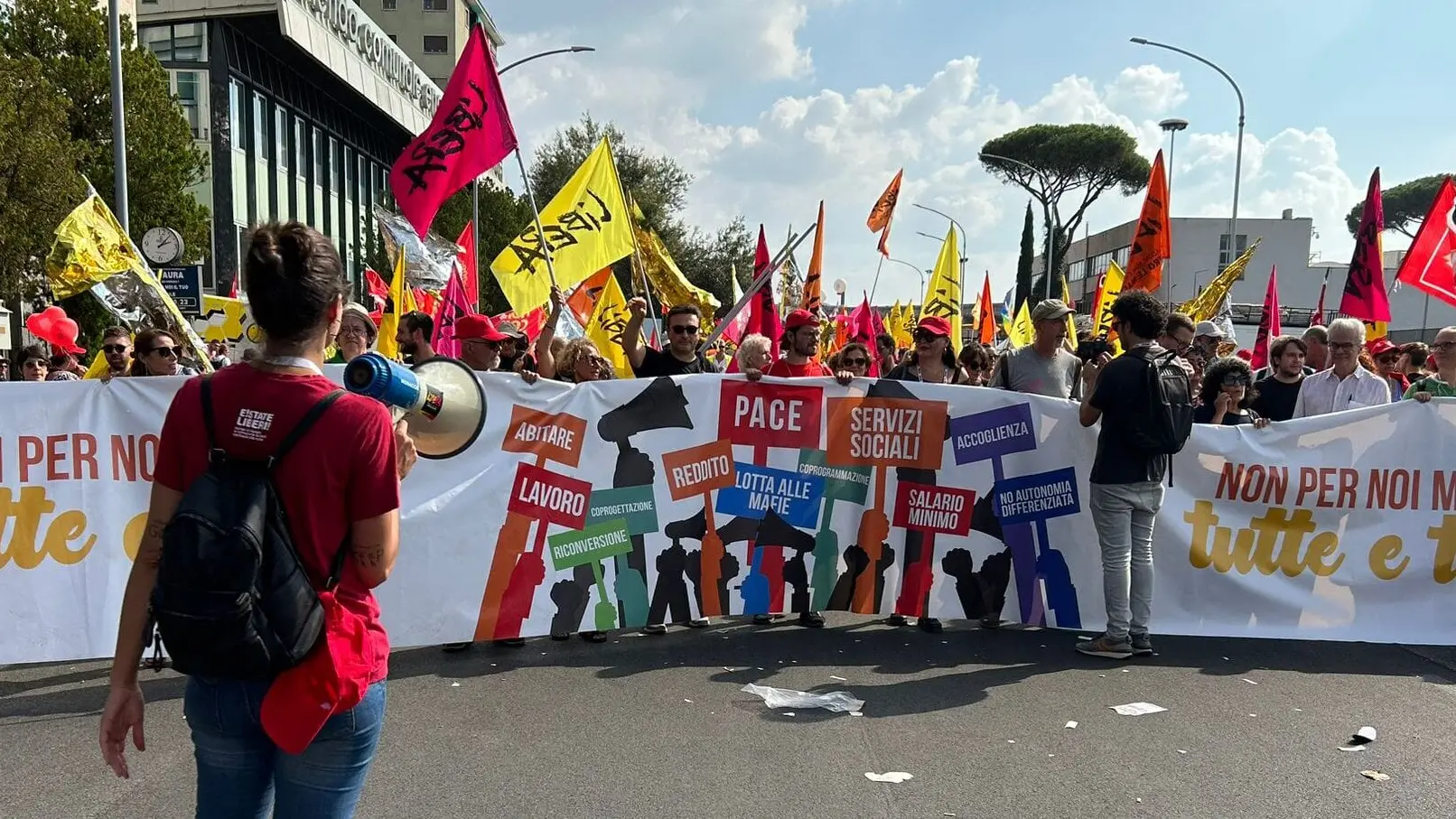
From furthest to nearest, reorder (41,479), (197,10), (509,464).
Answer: (197,10) → (509,464) → (41,479)

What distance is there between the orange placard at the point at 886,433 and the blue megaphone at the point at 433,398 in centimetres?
374

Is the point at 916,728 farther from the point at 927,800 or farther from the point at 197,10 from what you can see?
the point at 197,10

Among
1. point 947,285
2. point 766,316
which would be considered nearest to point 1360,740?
point 766,316

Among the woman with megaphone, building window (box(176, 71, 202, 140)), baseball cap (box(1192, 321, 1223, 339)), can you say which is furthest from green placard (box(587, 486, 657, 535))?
building window (box(176, 71, 202, 140))

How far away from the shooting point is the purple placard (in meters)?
6.03

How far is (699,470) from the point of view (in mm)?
5809

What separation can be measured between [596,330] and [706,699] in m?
7.84

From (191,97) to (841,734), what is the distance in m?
32.8

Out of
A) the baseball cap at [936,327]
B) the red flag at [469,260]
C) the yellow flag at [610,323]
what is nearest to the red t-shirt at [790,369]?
the baseball cap at [936,327]

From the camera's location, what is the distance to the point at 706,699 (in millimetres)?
4738

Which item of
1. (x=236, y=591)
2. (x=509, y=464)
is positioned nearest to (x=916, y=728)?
(x=509, y=464)

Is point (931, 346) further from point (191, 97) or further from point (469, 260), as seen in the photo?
point (191, 97)

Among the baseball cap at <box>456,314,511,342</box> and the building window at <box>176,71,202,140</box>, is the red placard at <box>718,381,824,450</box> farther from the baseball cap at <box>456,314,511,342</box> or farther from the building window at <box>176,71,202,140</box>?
the building window at <box>176,71,202,140</box>

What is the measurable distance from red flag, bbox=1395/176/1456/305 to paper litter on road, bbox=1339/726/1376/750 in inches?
214
